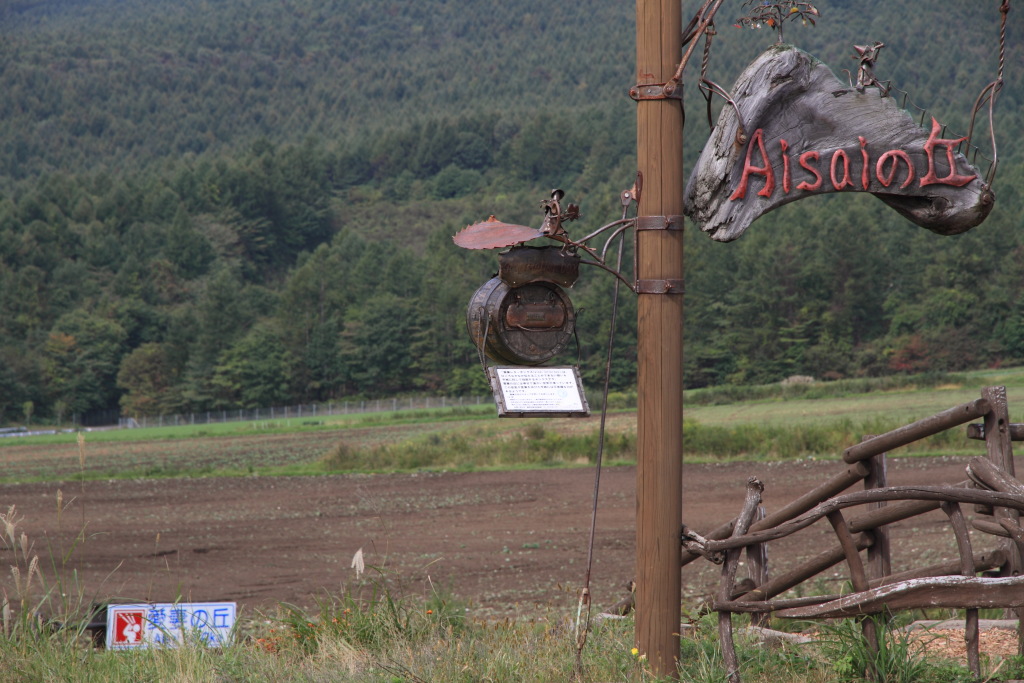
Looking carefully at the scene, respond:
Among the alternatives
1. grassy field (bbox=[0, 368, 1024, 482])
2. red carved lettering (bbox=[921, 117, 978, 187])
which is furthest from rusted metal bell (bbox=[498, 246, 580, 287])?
grassy field (bbox=[0, 368, 1024, 482])

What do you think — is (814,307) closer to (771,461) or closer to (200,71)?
(771,461)

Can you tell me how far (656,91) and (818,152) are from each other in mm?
628

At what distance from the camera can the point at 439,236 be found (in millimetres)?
64750

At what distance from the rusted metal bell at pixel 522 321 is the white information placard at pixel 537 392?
0.17 m

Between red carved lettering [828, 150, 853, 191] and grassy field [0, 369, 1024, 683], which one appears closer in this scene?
red carved lettering [828, 150, 853, 191]

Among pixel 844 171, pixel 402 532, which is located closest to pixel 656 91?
pixel 844 171

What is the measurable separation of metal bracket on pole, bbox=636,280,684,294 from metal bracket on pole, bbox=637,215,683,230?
20cm

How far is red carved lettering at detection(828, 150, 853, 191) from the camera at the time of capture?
390 cm

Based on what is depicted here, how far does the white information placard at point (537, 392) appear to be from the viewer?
3934 mm

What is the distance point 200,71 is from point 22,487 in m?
127

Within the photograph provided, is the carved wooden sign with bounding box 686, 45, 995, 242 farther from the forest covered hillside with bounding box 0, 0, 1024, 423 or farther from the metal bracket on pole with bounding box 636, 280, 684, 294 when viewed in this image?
the forest covered hillside with bounding box 0, 0, 1024, 423

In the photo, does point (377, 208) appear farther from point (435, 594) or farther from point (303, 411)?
point (435, 594)

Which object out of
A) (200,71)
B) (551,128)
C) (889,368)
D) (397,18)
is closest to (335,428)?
(889,368)

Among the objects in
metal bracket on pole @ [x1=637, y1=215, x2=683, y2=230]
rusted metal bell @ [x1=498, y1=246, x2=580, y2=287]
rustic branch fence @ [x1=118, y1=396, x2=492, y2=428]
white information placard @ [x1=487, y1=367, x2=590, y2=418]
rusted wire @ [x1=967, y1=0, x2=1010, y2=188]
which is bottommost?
rustic branch fence @ [x1=118, y1=396, x2=492, y2=428]
